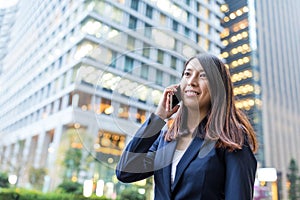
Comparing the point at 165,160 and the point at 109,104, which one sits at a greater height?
the point at 109,104

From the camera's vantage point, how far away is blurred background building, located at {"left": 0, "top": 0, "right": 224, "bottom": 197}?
0.50 meters

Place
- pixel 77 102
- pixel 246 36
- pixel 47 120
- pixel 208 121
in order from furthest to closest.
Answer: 1. pixel 47 120
2. pixel 246 36
3. pixel 77 102
4. pixel 208 121

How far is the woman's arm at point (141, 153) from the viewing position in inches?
16.0

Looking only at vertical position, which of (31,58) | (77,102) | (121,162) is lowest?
(121,162)

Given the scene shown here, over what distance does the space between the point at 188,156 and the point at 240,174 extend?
0.23 ft

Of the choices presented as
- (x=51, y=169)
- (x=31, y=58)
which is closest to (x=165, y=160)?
(x=51, y=169)

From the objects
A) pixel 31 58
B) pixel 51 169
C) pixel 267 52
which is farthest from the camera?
pixel 31 58

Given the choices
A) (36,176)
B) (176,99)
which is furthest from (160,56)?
(36,176)

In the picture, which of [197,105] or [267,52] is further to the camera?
[267,52]

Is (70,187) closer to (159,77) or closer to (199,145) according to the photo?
(159,77)

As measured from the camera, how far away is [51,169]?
691 centimetres

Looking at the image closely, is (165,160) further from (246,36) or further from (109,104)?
(246,36)

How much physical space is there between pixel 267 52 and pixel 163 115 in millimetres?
5080

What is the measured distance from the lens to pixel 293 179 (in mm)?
7637
